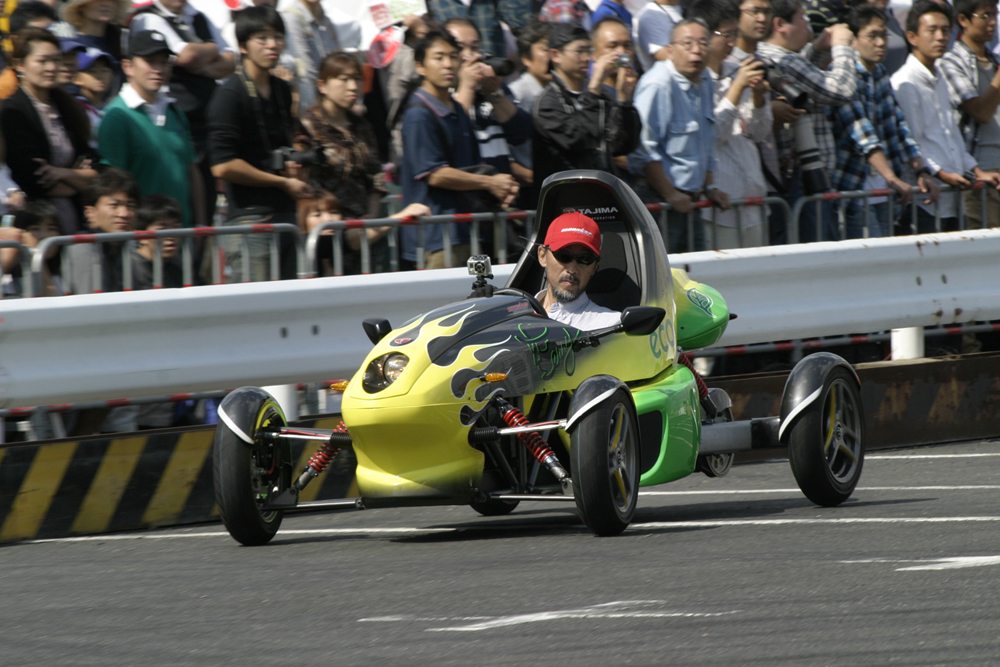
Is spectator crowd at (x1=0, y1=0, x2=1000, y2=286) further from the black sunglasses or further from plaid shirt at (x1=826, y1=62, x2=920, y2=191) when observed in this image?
the black sunglasses

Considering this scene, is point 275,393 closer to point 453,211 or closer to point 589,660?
point 453,211

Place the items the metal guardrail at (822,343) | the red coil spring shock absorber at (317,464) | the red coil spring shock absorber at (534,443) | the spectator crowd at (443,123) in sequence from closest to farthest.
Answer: the red coil spring shock absorber at (534,443), the red coil spring shock absorber at (317,464), the spectator crowd at (443,123), the metal guardrail at (822,343)

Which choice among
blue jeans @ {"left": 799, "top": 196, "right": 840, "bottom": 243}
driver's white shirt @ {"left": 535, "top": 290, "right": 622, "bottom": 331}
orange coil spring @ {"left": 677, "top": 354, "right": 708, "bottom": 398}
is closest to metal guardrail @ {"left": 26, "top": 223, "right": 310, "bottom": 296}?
driver's white shirt @ {"left": 535, "top": 290, "right": 622, "bottom": 331}

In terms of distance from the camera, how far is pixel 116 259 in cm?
815

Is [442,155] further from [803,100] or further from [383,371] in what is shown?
[383,371]

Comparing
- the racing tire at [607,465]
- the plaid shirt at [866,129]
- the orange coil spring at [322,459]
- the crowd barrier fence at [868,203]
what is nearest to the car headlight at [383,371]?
the orange coil spring at [322,459]

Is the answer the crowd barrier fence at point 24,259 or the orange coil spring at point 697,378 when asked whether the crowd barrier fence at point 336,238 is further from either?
the orange coil spring at point 697,378

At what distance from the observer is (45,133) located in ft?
28.7

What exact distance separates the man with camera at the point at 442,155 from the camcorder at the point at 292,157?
1.82 feet

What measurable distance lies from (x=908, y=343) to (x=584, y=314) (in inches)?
149

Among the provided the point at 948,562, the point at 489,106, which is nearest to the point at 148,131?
the point at 489,106

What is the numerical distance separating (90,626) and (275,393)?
358 cm

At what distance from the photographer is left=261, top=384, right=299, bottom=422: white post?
27.7 ft

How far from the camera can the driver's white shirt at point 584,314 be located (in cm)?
761
